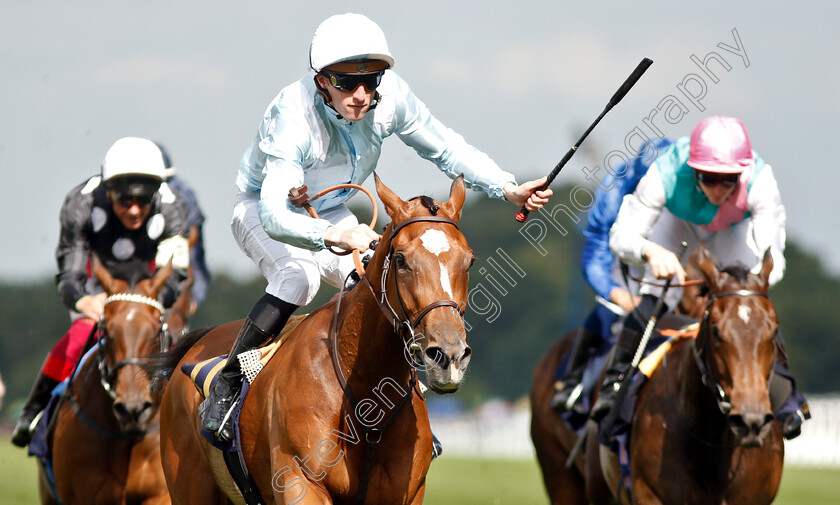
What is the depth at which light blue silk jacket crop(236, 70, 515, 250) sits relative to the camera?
532 centimetres

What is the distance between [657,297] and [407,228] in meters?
A: 3.89

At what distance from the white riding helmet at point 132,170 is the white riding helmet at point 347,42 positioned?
317cm

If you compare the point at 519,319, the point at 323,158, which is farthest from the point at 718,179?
the point at 519,319

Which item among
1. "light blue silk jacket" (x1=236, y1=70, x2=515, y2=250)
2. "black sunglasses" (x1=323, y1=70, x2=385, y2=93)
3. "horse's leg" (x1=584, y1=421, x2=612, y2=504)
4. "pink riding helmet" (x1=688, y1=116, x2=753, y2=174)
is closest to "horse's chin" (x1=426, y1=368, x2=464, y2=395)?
"light blue silk jacket" (x1=236, y1=70, x2=515, y2=250)

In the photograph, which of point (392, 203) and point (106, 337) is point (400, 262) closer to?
point (392, 203)

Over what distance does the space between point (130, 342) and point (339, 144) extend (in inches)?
97.4

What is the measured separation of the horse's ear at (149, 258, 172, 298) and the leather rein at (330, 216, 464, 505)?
2871mm

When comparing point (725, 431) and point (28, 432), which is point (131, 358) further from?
point (725, 431)

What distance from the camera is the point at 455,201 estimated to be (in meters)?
4.64

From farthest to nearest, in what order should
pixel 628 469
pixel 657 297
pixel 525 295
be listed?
1. pixel 525 295
2. pixel 657 297
3. pixel 628 469

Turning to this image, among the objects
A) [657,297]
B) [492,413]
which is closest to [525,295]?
[492,413]

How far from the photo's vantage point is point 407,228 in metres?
4.43

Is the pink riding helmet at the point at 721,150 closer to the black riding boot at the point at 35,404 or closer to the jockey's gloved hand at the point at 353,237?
the jockey's gloved hand at the point at 353,237

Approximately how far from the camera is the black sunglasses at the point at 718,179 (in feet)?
23.0
